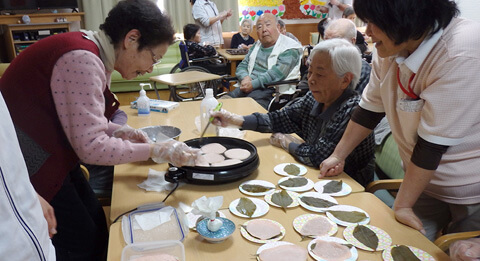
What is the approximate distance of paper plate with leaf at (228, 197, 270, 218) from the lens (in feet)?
3.83

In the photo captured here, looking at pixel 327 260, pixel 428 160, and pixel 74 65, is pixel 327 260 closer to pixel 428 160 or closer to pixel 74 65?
pixel 428 160

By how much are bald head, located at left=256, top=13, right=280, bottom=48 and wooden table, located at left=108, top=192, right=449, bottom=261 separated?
107 inches

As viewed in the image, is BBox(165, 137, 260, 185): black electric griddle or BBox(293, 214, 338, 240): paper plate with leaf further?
BBox(165, 137, 260, 185): black electric griddle

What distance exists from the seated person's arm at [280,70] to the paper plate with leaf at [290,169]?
83.3 inches

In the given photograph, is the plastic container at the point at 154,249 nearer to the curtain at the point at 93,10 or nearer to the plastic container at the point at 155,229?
the plastic container at the point at 155,229

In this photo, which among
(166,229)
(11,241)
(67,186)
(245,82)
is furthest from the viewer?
(245,82)

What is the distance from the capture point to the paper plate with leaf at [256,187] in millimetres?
1304

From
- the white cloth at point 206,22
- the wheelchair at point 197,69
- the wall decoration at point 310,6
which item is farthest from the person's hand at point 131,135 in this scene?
the wall decoration at point 310,6

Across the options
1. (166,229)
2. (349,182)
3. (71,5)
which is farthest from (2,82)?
(71,5)

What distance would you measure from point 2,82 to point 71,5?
536cm

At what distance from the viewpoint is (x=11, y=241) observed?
1.77ft

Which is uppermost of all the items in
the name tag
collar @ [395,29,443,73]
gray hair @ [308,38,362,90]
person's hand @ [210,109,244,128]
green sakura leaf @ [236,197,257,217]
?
collar @ [395,29,443,73]

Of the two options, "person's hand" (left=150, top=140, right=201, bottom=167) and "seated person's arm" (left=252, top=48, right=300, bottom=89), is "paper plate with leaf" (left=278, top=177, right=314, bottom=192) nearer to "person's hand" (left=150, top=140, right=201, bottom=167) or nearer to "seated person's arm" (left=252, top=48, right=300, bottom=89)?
"person's hand" (left=150, top=140, right=201, bottom=167)

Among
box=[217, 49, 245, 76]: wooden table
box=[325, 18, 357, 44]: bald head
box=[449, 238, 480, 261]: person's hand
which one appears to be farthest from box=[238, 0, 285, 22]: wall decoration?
box=[449, 238, 480, 261]: person's hand
